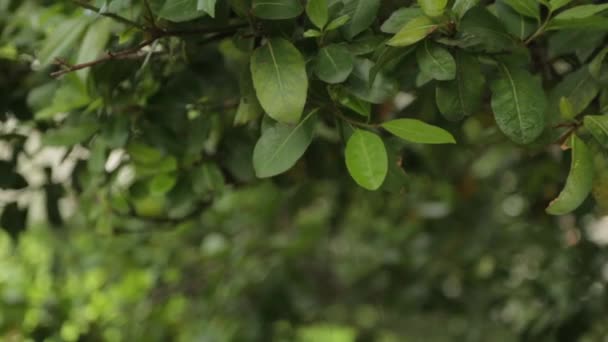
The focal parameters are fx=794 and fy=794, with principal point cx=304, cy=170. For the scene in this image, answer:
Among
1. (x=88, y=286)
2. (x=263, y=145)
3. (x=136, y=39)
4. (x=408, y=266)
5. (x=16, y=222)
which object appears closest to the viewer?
(x=263, y=145)

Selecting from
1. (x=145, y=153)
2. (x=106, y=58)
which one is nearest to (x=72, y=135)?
(x=145, y=153)

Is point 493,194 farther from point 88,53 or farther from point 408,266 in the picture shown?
point 88,53

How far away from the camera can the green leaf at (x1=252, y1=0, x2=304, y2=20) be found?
0.84 meters

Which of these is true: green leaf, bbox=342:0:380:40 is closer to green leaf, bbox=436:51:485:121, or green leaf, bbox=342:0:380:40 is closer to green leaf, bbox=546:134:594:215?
green leaf, bbox=436:51:485:121

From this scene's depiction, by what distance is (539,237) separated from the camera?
74.9 inches

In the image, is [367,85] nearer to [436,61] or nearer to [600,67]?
[436,61]

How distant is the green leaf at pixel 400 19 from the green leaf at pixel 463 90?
0.07 metres

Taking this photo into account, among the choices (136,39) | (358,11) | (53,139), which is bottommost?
(53,139)

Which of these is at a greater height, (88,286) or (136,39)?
(136,39)

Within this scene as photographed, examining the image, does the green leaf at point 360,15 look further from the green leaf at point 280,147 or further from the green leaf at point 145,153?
the green leaf at point 145,153

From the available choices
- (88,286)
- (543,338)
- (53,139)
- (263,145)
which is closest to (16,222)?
(53,139)

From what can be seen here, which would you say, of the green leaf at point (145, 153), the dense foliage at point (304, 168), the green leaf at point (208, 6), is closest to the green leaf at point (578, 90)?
the dense foliage at point (304, 168)

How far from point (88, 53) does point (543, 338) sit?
40.6 inches

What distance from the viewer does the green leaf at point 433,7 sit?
80 cm
